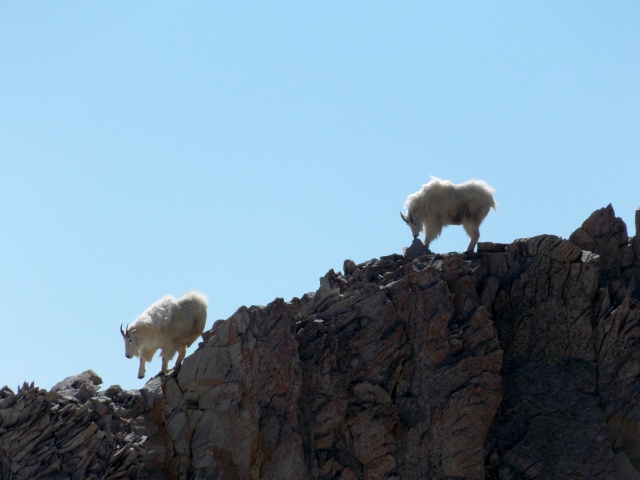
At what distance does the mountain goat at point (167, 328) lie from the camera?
92.9ft

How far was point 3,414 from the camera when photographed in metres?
25.8

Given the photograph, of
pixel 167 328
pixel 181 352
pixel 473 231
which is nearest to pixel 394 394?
pixel 181 352

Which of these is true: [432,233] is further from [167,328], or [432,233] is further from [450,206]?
[167,328]

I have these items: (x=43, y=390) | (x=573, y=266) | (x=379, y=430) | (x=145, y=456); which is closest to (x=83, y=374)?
(x=43, y=390)

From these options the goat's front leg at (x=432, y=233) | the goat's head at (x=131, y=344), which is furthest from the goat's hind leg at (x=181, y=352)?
the goat's front leg at (x=432, y=233)

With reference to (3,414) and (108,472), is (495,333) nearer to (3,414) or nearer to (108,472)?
(108,472)

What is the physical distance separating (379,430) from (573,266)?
19.9ft

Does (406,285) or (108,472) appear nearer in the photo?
(108,472)

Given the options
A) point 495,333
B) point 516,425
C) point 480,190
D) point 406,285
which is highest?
point 480,190

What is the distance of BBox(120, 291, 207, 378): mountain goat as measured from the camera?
2833cm

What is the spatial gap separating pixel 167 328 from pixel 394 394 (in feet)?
19.3

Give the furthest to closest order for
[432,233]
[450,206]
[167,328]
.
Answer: [432,233] → [450,206] → [167,328]

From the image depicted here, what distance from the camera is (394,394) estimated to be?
25906mm

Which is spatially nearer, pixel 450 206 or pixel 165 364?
pixel 165 364
